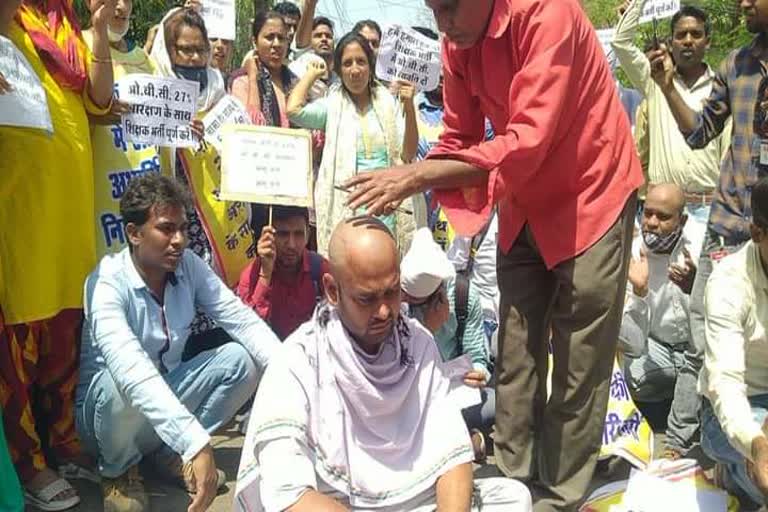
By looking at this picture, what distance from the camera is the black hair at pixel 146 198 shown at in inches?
127

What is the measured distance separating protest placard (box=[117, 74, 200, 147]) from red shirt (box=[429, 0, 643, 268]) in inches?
58.4

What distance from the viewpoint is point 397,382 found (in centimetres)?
238

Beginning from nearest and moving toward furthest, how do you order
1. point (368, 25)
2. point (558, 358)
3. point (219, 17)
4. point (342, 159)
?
point (558, 358)
point (342, 159)
point (219, 17)
point (368, 25)

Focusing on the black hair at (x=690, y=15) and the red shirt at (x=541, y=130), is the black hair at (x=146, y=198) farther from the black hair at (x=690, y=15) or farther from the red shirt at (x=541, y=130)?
the black hair at (x=690, y=15)

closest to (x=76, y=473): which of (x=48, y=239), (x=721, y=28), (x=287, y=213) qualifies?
(x=48, y=239)

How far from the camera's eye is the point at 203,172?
4.34 metres

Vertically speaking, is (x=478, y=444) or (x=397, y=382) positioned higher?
(x=397, y=382)

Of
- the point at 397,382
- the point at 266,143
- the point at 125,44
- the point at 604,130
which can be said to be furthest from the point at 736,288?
the point at 125,44

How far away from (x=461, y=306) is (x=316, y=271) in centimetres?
72

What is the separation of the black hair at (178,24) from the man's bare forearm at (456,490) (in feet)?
9.48

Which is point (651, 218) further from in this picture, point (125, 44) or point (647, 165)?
point (125, 44)

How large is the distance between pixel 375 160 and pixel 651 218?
1.51m

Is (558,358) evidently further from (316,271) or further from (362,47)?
(362,47)

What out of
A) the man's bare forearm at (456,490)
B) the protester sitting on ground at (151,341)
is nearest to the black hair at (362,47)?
the protester sitting on ground at (151,341)
